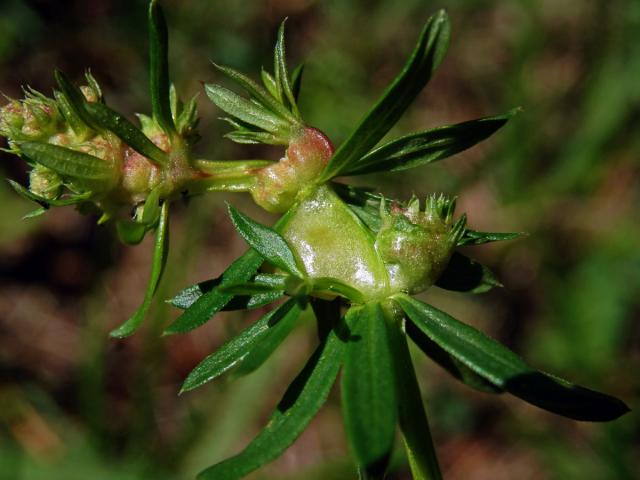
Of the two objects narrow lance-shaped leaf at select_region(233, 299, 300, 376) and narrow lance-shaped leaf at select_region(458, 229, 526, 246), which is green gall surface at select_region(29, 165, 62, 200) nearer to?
narrow lance-shaped leaf at select_region(233, 299, 300, 376)

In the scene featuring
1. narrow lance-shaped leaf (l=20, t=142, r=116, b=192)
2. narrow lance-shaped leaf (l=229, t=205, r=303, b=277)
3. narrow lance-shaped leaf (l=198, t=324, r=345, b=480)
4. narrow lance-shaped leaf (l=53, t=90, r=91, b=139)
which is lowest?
narrow lance-shaped leaf (l=198, t=324, r=345, b=480)

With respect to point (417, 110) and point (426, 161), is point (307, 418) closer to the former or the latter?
point (426, 161)

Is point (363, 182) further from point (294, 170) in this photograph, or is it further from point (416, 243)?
point (416, 243)

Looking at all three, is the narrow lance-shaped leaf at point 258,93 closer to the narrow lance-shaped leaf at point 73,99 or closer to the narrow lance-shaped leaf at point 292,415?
the narrow lance-shaped leaf at point 73,99

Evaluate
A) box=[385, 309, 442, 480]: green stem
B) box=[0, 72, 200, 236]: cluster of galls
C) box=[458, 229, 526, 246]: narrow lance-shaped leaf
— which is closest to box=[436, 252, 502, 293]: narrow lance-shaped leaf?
box=[458, 229, 526, 246]: narrow lance-shaped leaf

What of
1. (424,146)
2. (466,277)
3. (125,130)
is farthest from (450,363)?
(125,130)
